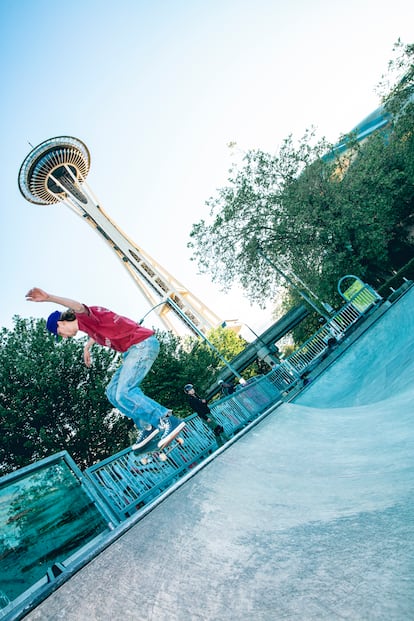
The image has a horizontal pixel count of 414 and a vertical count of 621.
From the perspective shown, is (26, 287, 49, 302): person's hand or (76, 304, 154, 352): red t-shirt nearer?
(26, 287, 49, 302): person's hand

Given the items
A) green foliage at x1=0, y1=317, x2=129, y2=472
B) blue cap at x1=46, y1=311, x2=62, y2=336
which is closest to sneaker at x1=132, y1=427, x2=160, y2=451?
blue cap at x1=46, y1=311, x2=62, y2=336

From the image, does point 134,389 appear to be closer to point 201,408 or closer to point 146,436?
point 146,436

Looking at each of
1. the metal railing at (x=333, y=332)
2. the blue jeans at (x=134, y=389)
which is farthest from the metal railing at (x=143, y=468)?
the metal railing at (x=333, y=332)

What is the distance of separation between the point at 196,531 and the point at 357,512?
1.15m

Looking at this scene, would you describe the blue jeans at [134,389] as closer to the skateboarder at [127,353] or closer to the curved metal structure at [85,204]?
the skateboarder at [127,353]

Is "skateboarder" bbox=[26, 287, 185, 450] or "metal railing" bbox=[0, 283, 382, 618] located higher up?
"skateboarder" bbox=[26, 287, 185, 450]

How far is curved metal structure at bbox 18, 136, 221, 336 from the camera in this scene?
154 ft

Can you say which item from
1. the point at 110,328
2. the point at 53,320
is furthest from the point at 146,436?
the point at 53,320

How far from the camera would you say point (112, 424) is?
721 inches

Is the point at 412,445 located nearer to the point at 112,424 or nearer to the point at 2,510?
the point at 2,510

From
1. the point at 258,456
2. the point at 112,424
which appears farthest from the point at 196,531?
the point at 112,424

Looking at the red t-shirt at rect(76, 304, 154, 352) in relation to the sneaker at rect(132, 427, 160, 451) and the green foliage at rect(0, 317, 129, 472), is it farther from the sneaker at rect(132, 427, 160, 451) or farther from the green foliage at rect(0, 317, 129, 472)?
the green foliage at rect(0, 317, 129, 472)

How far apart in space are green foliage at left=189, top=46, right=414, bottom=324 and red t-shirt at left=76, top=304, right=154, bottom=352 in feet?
65.7

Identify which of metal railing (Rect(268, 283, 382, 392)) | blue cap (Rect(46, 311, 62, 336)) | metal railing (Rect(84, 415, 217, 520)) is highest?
blue cap (Rect(46, 311, 62, 336))
